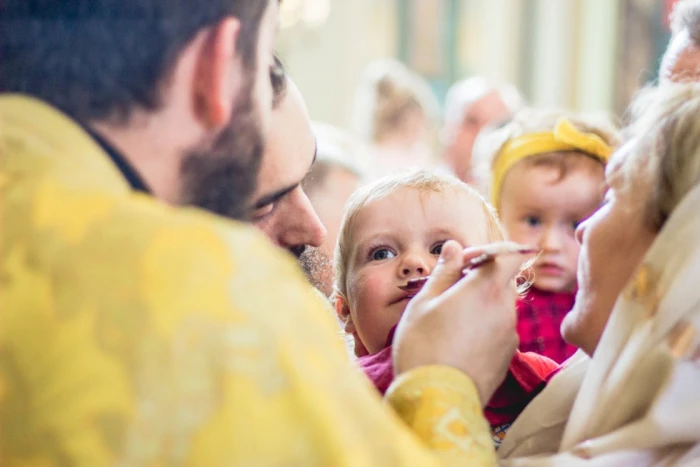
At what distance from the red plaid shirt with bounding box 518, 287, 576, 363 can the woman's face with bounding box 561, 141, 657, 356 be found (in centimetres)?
113

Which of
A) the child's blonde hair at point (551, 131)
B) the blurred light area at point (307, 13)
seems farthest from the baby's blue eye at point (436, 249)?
the blurred light area at point (307, 13)

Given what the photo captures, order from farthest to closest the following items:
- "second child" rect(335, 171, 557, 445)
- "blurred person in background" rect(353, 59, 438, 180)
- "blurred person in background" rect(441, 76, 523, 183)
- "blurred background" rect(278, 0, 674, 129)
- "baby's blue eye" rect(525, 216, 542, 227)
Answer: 1. "blurred background" rect(278, 0, 674, 129)
2. "blurred person in background" rect(353, 59, 438, 180)
3. "blurred person in background" rect(441, 76, 523, 183)
4. "baby's blue eye" rect(525, 216, 542, 227)
5. "second child" rect(335, 171, 557, 445)

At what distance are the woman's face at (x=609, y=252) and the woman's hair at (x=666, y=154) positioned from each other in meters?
0.01

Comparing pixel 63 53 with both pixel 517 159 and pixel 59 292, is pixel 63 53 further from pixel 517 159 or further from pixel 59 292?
pixel 517 159

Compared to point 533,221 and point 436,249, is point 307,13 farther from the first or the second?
point 436,249

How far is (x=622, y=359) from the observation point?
4.50ft

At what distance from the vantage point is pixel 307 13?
9.39 meters

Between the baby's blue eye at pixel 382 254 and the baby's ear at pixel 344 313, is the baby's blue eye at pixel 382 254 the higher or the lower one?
the higher one

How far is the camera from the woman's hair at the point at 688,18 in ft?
7.45

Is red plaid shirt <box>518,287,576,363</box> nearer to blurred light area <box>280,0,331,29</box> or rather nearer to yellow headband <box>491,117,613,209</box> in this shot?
yellow headband <box>491,117,613,209</box>

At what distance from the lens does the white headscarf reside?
127 centimetres

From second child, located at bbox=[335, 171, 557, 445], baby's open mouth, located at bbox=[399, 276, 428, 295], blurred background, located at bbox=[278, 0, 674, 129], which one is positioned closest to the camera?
baby's open mouth, located at bbox=[399, 276, 428, 295]

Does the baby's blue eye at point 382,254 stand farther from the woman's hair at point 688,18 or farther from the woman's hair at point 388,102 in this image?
the woman's hair at point 388,102

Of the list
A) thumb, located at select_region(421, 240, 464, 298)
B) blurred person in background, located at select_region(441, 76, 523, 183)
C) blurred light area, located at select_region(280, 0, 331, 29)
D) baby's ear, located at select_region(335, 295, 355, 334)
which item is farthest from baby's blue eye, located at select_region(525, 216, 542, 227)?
blurred light area, located at select_region(280, 0, 331, 29)
